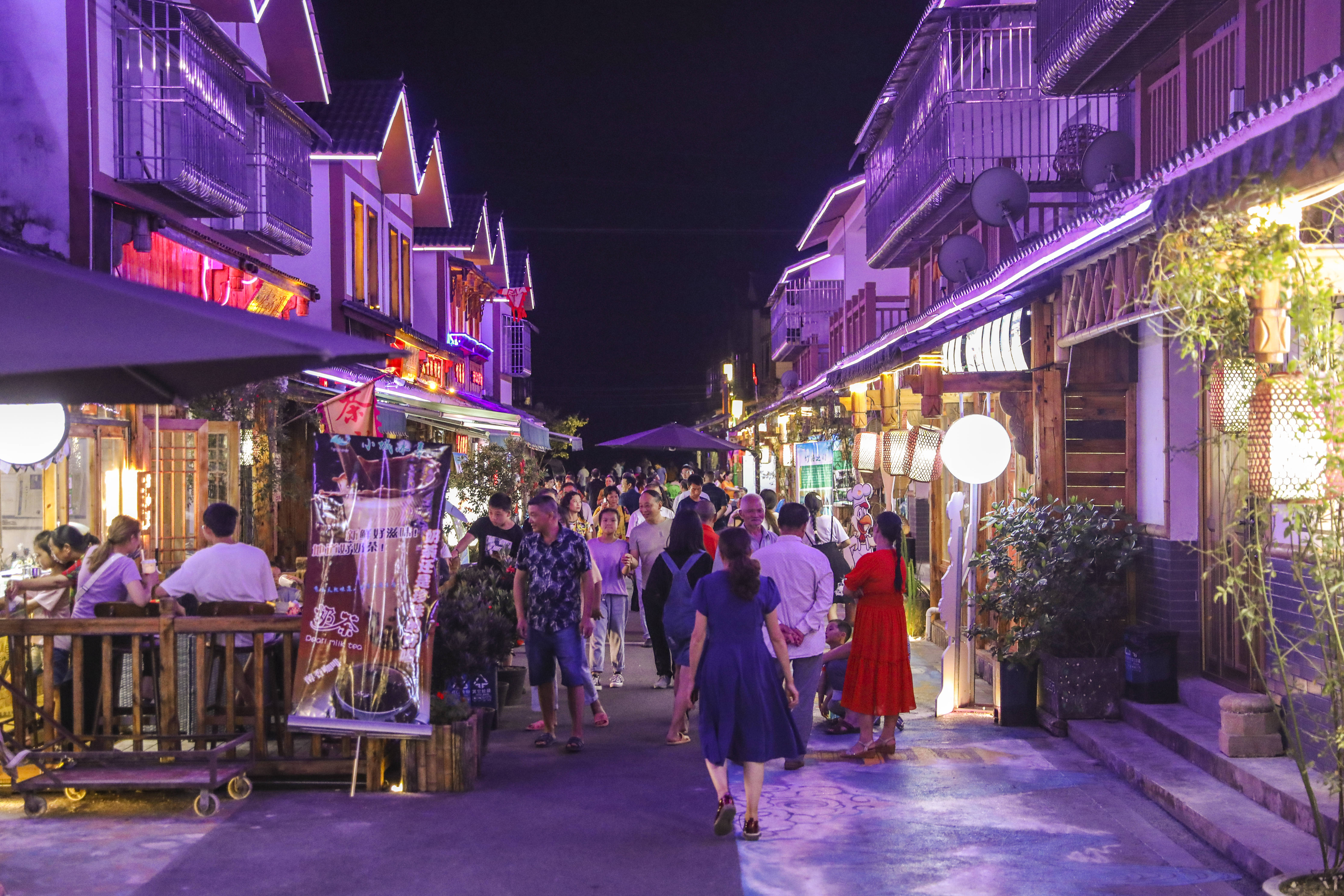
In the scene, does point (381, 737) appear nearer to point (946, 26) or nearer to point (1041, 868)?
point (1041, 868)

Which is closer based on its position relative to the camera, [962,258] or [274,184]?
[274,184]

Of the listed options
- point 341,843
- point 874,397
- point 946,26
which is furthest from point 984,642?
point 946,26

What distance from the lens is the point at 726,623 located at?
7.34 metres

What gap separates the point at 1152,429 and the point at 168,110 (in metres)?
9.71

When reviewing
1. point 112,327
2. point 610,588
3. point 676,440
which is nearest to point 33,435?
point 610,588

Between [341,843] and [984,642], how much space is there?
7.72m

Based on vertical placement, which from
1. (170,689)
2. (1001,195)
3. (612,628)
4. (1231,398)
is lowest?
(612,628)

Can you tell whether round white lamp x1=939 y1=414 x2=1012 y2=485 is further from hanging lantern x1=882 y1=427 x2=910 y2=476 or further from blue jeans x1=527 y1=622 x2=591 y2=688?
blue jeans x1=527 y1=622 x2=591 y2=688

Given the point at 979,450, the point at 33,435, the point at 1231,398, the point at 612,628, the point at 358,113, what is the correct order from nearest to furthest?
1. the point at 1231,398
2. the point at 33,435
3. the point at 979,450
4. the point at 612,628
5. the point at 358,113

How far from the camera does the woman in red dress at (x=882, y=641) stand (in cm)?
928

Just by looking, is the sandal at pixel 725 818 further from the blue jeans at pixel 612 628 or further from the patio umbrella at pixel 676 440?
the patio umbrella at pixel 676 440

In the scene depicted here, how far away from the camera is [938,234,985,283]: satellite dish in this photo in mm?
17672

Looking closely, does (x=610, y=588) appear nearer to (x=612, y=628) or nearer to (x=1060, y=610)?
(x=612, y=628)

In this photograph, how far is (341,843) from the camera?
7.08 meters
